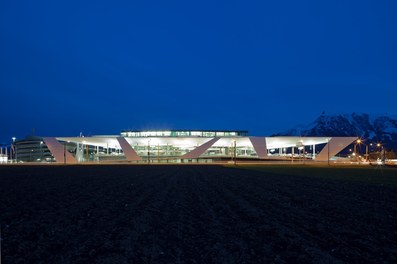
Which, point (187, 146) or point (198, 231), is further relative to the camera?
point (187, 146)

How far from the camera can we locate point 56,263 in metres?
4.93

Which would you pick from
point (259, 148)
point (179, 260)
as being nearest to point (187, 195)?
point (179, 260)

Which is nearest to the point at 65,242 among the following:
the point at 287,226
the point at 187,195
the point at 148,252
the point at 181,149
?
the point at 148,252

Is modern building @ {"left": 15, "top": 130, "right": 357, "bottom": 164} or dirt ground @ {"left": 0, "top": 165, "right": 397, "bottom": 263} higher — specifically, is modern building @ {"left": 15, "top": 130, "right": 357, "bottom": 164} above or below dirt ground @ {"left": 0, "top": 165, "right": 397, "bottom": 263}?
above

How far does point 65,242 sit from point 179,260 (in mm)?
2147

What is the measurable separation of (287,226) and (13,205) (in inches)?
300

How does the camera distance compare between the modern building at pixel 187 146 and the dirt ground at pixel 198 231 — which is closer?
the dirt ground at pixel 198 231

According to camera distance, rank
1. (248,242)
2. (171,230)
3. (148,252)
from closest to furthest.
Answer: (148,252)
(248,242)
(171,230)

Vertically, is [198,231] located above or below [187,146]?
below

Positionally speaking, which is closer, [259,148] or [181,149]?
[259,148]

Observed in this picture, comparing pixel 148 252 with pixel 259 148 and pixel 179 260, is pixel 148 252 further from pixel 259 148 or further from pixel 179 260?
pixel 259 148

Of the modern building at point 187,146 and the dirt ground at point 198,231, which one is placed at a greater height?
the modern building at point 187,146

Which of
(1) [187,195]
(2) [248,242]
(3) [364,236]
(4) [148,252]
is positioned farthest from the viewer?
(1) [187,195]

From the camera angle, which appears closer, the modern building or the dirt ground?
the dirt ground
